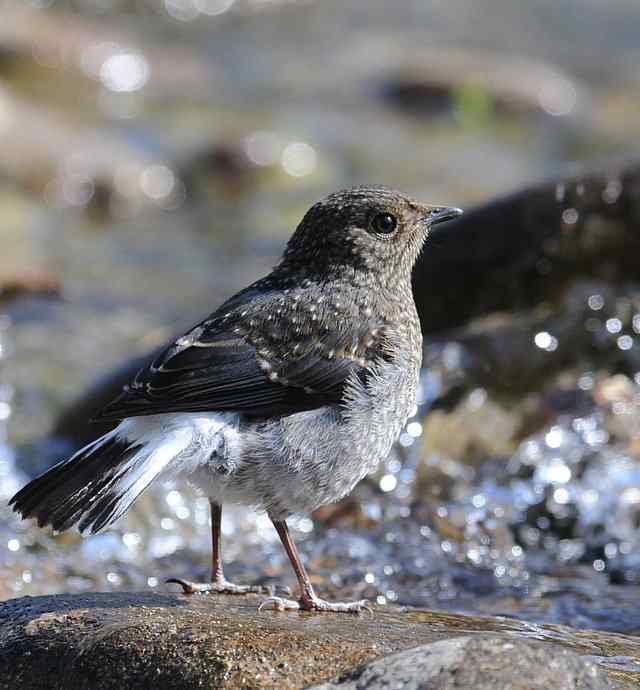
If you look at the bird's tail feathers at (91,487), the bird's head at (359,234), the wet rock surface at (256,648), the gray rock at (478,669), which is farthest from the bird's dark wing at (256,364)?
the gray rock at (478,669)

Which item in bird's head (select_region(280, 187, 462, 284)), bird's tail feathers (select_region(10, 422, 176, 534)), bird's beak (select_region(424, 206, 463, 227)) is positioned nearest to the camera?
bird's tail feathers (select_region(10, 422, 176, 534))

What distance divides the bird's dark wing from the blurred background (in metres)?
1.50

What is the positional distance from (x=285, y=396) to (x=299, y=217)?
26.7 ft

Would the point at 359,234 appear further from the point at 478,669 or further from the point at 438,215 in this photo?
the point at 478,669

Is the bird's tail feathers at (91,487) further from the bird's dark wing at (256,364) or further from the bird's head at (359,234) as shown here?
the bird's head at (359,234)

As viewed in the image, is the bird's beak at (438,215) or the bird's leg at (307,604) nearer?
the bird's leg at (307,604)

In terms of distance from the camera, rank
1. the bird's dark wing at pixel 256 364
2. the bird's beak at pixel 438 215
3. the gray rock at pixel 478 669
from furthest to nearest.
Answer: the bird's beak at pixel 438 215
the bird's dark wing at pixel 256 364
the gray rock at pixel 478 669

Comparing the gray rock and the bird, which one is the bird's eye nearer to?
the bird

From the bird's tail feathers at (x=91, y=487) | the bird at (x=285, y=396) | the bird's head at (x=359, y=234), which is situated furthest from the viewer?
the bird's head at (x=359, y=234)

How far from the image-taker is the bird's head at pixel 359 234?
5.72 meters

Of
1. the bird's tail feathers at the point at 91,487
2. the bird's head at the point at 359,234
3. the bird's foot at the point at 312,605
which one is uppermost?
the bird's head at the point at 359,234

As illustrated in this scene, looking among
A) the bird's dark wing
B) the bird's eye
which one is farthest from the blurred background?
the bird's eye

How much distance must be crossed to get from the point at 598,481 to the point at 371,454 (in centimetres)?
272

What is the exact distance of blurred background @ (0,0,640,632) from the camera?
706cm
